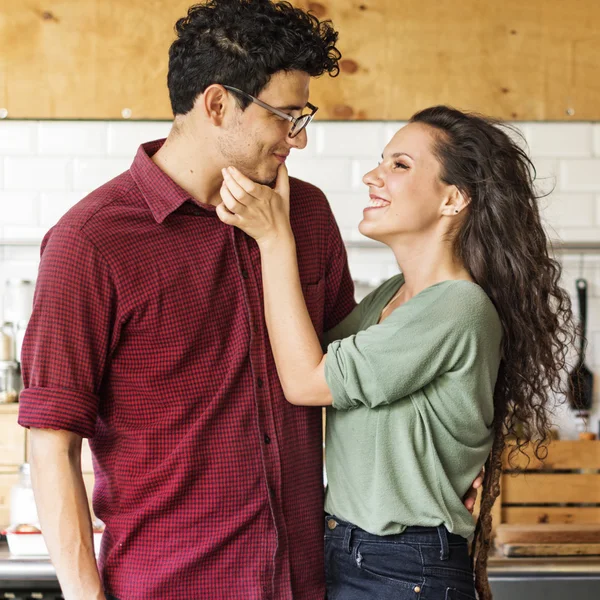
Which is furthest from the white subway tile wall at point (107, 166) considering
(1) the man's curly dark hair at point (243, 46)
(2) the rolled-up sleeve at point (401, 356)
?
(2) the rolled-up sleeve at point (401, 356)

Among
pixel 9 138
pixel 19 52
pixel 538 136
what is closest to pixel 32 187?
pixel 9 138

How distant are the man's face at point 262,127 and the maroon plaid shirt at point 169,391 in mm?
145

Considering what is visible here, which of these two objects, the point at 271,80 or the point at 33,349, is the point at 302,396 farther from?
the point at 271,80

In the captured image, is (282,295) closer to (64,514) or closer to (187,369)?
(187,369)

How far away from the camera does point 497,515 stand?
3525mm

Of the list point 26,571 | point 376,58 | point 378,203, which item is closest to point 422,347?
point 378,203

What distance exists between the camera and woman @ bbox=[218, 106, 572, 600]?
1.94m

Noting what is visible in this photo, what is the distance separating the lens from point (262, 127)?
2008mm

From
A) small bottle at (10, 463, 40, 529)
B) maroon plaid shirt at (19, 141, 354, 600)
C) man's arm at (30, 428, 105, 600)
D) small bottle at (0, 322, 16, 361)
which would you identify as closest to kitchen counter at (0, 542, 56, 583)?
small bottle at (10, 463, 40, 529)

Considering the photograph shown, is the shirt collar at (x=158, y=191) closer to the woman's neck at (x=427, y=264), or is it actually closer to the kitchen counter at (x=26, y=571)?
the woman's neck at (x=427, y=264)

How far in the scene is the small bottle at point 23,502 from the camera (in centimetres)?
347

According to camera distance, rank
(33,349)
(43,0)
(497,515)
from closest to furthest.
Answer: (33,349) → (497,515) → (43,0)

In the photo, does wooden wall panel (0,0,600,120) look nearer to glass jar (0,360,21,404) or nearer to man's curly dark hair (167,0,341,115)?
glass jar (0,360,21,404)

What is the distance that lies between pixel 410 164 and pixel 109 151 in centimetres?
223
